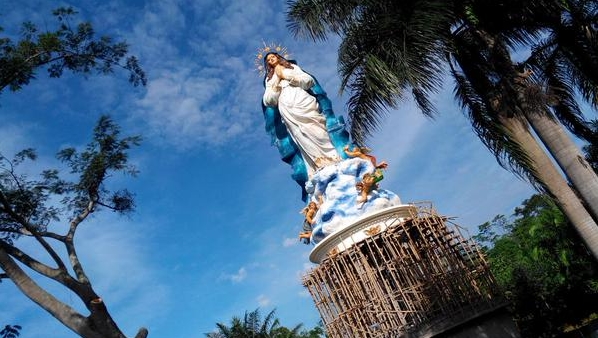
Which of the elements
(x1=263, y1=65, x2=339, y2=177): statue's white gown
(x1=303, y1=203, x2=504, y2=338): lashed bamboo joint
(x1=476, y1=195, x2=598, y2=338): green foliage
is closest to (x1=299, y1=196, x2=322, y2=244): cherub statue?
(x1=263, y1=65, x2=339, y2=177): statue's white gown

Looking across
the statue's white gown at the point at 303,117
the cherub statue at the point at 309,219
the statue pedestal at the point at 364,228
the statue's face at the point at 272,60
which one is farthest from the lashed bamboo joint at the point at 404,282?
the statue's face at the point at 272,60

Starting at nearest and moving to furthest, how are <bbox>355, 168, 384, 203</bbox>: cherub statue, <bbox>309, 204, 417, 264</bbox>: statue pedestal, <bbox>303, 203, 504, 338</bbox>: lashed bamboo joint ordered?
<bbox>303, 203, 504, 338</bbox>: lashed bamboo joint → <bbox>309, 204, 417, 264</bbox>: statue pedestal → <bbox>355, 168, 384, 203</bbox>: cherub statue

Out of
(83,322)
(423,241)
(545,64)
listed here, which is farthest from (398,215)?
(83,322)

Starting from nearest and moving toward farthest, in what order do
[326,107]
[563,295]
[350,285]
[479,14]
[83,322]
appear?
[83,322]
[479,14]
[350,285]
[326,107]
[563,295]

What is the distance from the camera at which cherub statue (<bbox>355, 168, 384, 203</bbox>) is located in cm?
1042

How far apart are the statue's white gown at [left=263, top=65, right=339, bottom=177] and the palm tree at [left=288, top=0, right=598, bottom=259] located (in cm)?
239

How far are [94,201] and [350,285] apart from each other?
484 centimetres

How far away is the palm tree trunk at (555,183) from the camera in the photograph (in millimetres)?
Result: 7355

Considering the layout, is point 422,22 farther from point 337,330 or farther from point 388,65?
point 337,330

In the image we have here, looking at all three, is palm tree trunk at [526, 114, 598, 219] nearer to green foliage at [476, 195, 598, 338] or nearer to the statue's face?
the statue's face

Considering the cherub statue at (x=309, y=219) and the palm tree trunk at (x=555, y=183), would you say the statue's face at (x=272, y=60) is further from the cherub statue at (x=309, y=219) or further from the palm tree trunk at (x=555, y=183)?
the palm tree trunk at (x=555, y=183)

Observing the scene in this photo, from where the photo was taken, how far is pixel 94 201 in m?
9.40

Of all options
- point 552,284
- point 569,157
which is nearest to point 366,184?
point 569,157

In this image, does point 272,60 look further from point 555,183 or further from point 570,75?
point 555,183
